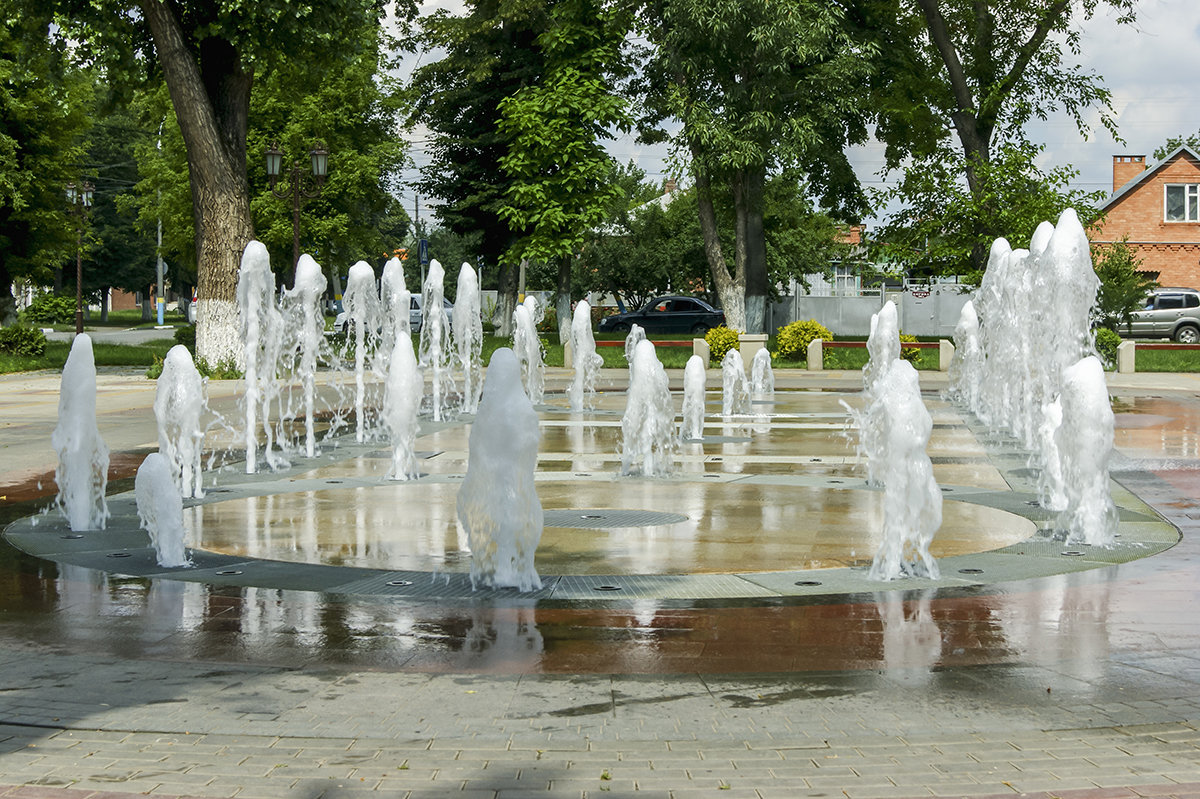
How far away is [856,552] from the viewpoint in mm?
9055

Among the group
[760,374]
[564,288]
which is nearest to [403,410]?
[760,374]

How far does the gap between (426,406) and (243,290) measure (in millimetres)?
8144

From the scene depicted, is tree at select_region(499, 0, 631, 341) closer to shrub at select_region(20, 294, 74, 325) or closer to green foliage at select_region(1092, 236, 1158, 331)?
green foliage at select_region(1092, 236, 1158, 331)

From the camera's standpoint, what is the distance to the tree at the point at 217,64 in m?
26.3

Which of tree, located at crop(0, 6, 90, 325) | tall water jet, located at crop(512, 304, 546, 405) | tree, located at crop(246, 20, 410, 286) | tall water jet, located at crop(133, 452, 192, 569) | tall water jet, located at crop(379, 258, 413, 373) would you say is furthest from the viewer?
tree, located at crop(246, 20, 410, 286)

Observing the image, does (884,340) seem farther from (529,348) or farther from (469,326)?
(469,326)

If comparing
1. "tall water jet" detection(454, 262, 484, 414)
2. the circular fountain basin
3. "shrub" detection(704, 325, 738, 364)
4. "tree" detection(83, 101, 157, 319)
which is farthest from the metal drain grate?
"tree" detection(83, 101, 157, 319)

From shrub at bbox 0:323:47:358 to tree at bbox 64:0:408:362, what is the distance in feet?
29.2

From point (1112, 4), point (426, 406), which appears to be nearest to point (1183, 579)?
point (426, 406)

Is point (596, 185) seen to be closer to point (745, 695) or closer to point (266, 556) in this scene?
point (266, 556)

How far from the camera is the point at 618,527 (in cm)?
1012

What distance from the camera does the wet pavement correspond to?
4.72m

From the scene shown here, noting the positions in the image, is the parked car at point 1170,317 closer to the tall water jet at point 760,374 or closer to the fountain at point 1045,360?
the fountain at point 1045,360

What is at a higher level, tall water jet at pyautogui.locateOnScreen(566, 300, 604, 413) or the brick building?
the brick building
